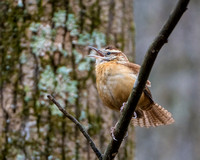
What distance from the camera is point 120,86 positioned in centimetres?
355

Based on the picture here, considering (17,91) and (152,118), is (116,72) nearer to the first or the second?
(152,118)

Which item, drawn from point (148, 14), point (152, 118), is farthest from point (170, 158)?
point (152, 118)

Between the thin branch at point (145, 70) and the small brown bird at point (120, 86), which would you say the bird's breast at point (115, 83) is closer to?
the small brown bird at point (120, 86)

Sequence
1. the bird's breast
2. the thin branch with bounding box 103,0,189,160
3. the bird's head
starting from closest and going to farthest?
the thin branch with bounding box 103,0,189,160 → the bird's breast → the bird's head

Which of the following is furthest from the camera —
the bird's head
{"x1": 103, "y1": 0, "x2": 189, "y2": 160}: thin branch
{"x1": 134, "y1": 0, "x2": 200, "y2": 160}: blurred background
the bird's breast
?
{"x1": 134, "y1": 0, "x2": 200, "y2": 160}: blurred background

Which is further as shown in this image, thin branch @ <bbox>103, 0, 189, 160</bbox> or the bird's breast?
the bird's breast

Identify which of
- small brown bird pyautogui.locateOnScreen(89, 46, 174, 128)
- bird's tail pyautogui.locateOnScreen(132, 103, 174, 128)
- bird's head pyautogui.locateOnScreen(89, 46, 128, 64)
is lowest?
bird's tail pyautogui.locateOnScreen(132, 103, 174, 128)

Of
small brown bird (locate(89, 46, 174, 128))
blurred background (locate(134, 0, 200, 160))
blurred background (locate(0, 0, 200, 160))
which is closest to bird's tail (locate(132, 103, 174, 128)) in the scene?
small brown bird (locate(89, 46, 174, 128))

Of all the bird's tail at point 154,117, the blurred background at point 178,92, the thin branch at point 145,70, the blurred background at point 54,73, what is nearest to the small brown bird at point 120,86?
the bird's tail at point 154,117

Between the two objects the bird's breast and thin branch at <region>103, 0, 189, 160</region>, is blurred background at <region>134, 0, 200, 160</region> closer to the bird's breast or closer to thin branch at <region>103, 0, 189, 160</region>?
the bird's breast

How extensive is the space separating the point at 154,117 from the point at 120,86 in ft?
2.66

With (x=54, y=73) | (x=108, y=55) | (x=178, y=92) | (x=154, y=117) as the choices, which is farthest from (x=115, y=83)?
(x=178, y=92)

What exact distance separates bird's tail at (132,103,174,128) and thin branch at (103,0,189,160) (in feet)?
4.05

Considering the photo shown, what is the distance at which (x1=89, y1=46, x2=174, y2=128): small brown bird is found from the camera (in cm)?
357
